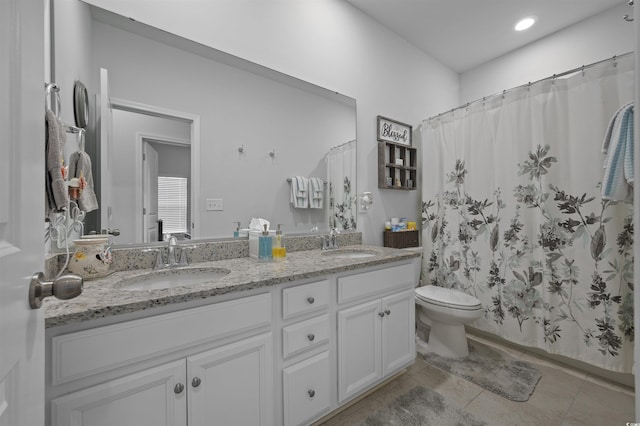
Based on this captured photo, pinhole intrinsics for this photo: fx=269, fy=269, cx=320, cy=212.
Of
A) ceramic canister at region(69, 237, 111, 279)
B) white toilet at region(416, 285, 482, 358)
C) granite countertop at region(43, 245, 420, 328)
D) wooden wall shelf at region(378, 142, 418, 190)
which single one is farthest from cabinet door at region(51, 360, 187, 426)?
wooden wall shelf at region(378, 142, 418, 190)

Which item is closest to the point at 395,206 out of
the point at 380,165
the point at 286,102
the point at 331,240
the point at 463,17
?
the point at 380,165

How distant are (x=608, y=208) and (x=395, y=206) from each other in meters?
1.35

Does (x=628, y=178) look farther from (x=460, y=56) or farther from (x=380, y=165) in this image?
(x=460, y=56)

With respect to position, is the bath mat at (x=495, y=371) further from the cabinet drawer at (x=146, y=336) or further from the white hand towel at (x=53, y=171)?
the white hand towel at (x=53, y=171)

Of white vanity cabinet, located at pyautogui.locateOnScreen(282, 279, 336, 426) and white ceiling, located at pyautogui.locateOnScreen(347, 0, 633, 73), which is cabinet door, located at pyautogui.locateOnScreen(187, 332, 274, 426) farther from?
white ceiling, located at pyautogui.locateOnScreen(347, 0, 633, 73)

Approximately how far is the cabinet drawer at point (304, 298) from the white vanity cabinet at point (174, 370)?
0.08 m

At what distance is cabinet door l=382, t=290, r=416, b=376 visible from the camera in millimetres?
1586

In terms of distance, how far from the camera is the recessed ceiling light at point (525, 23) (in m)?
2.22

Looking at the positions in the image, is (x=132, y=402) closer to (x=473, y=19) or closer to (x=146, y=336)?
(x=146, y=336)

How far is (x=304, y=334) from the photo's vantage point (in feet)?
4.05

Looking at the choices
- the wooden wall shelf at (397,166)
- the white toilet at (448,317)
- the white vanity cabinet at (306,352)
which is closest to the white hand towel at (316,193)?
the wooden wall shelf at (397,166)

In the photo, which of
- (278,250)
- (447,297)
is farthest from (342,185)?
(447,297)

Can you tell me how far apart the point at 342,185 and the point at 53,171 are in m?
1.61

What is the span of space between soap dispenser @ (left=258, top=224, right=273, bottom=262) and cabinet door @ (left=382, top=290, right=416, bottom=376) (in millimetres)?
721
